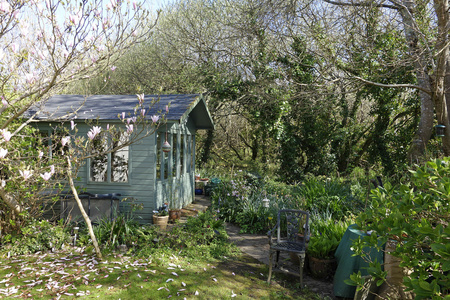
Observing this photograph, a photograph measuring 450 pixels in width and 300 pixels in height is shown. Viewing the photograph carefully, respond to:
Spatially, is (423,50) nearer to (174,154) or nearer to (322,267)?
(322,267)

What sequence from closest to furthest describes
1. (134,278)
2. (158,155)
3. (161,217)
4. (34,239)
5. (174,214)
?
(134,278) → (34,239) → (161,217) → (174,214) → (158,155)

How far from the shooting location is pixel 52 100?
30.6 feet

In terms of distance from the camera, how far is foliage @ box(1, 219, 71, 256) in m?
5.98

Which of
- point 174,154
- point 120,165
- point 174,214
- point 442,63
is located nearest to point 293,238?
point 174,214

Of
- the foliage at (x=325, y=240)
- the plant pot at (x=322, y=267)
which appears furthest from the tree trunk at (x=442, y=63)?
the plant pot at (x=322, y=267)

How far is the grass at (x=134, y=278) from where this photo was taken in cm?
454

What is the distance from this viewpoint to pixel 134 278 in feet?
16.3

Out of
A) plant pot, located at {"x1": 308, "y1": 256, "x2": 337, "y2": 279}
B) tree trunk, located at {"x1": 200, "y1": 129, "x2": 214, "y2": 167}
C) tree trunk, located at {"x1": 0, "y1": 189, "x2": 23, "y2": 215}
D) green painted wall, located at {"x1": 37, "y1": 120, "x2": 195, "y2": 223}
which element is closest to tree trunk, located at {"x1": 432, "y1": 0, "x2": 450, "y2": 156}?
plant pot, located at {"x1": 308, "y1": 256, "x2": 337, "y2": 279}

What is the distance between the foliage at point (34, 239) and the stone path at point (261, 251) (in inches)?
121

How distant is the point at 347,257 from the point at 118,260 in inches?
149

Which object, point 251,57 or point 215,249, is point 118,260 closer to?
point 215,249

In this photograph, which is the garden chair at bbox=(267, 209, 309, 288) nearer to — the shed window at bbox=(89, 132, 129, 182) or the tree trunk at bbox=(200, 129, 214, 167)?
the shed window at bbox=(89, 132, 129, 182)

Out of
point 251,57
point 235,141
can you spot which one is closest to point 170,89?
point 251,57

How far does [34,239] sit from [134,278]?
8.16ft
